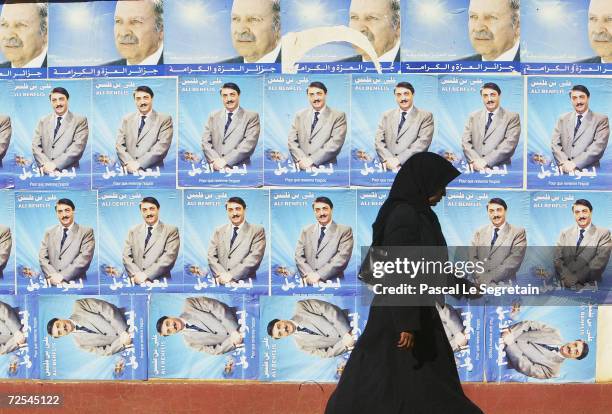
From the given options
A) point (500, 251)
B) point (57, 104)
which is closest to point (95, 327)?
point (57, 104)

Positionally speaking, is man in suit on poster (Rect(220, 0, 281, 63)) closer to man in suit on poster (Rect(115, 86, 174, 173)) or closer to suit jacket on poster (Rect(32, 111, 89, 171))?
man in suit on poster (Rect(115, 86, 174, 173))

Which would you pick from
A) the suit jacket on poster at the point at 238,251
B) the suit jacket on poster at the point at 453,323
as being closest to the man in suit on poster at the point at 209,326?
the suit jacket on poster at the point at 238,251

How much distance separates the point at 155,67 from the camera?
23.7ft

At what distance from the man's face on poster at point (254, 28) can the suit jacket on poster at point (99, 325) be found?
1.90 meters

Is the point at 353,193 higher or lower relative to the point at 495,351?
higher

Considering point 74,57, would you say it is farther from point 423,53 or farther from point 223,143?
point 423,53

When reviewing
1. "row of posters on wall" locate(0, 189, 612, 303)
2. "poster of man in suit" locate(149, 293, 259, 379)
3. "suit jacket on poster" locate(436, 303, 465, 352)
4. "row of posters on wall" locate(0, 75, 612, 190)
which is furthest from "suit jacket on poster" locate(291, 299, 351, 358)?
"row of posters on wall" locate(0, 75, 612, 190)

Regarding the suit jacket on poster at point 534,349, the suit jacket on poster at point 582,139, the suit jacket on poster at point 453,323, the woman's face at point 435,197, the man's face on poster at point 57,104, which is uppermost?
the man's face on poster at point 57,104

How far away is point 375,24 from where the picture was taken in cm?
709

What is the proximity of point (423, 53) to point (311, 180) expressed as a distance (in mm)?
1092

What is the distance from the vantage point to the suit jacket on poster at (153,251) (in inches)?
286

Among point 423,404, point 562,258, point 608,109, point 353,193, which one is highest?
point 608,109

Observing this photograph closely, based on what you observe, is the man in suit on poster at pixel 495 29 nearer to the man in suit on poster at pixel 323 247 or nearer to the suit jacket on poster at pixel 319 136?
the suit jacket on poster at pixel 319 136

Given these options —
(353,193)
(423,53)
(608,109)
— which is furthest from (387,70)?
(608,109)
